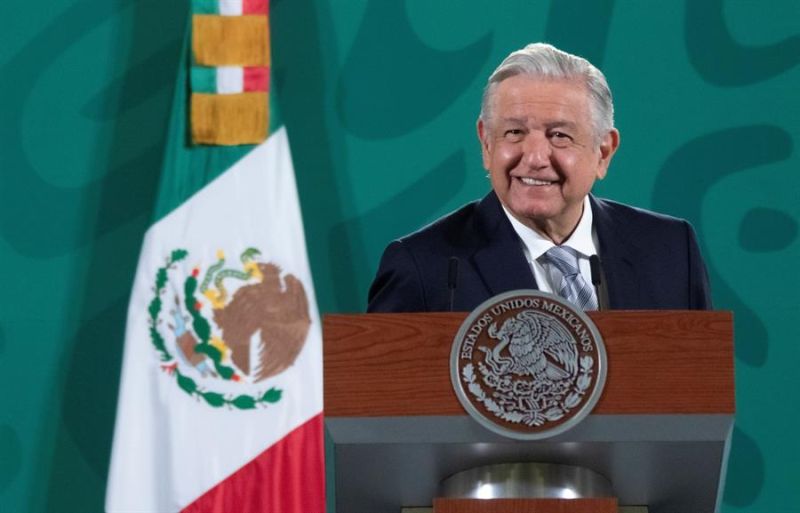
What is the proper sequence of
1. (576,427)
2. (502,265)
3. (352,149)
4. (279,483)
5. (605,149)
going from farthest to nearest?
(352,149) → (279,483) → (605,149) → (502,265) → (576,427)

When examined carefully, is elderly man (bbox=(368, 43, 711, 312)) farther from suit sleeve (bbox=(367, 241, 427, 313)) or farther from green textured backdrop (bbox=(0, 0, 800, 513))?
green textured backdrop (bbox=(0, 0, 800, 513))

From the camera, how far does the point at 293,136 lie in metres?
4.79

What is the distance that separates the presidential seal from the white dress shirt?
0.75 metres

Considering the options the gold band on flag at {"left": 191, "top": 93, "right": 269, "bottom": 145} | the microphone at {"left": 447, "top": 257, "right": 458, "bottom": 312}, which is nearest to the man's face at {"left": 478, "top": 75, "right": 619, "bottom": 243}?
the microphone at {"left": 447, "top": 257, "right": 458, "bottom": 312}

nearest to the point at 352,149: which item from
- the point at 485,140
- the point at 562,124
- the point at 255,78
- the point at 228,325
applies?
the point at 255,78

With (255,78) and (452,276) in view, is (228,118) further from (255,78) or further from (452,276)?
(452,276)

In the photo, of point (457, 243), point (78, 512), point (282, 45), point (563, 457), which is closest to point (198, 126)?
point (282, 45)

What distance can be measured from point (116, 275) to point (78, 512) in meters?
0.78

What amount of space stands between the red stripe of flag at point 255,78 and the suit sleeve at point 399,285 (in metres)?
1.92

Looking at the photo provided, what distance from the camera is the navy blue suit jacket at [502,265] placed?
2607 millimetres

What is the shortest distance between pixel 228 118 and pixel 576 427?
2797mm

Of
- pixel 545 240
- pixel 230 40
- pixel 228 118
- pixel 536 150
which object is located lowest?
pixel 545 240

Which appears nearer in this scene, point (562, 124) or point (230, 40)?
point (562, 124)

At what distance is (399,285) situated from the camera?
2.63 m
